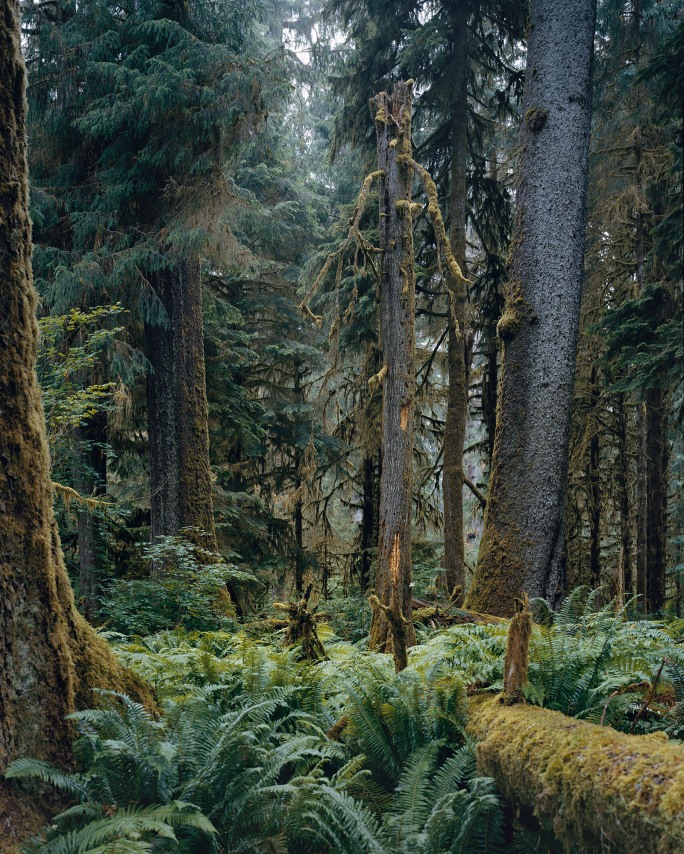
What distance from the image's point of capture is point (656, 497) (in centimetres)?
1248

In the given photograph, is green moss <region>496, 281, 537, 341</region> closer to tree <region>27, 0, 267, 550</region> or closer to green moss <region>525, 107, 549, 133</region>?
green moss <region>525, 107, 549, 133</region>

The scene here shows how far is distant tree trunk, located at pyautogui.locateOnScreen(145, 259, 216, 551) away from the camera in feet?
34.5

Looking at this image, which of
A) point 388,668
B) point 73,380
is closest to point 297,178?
point 73,380

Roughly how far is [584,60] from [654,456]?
25.9 ft

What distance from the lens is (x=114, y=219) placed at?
10414mm

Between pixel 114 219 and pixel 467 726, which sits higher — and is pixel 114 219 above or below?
above

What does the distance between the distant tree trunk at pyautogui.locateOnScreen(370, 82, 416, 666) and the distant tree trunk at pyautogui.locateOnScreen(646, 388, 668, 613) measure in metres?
5.76

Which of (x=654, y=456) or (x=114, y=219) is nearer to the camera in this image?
(x=114, y=219)

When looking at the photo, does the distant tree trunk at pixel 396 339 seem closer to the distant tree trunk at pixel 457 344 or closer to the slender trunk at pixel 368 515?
the distant tree trunk at pixel 457 344

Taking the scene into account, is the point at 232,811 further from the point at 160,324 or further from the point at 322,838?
the point at 160,324

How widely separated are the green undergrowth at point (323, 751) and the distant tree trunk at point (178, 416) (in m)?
6.26

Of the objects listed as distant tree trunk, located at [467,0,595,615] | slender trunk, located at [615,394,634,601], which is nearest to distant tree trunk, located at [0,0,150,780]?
distant tree trunk, located at [467,0,595,615]

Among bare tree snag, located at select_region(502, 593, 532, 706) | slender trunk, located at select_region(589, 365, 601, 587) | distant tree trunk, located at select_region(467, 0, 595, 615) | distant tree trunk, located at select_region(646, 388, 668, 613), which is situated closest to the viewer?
bare tree snag, located at select_region(502, 593, 532, 706)

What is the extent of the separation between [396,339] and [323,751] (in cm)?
568
